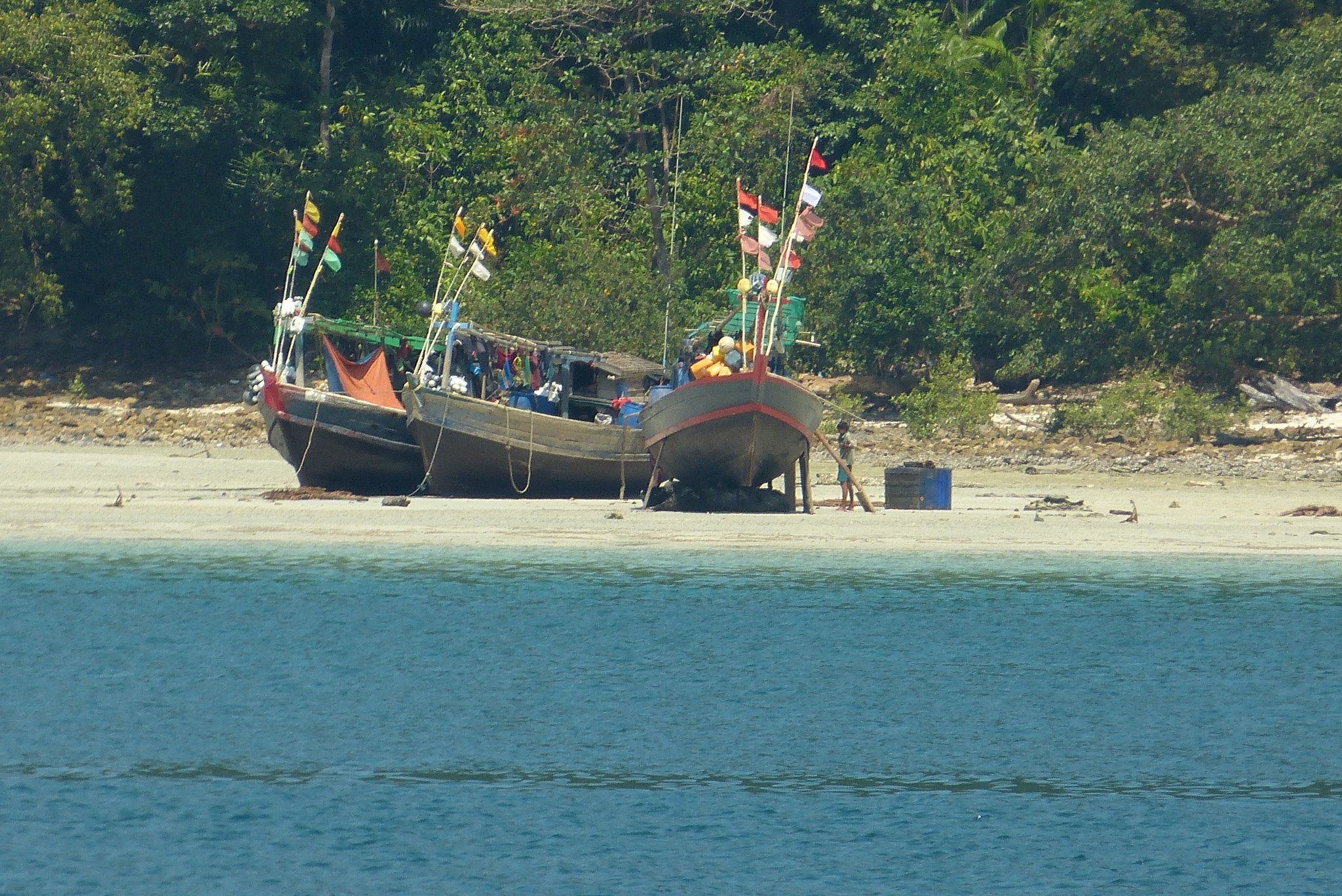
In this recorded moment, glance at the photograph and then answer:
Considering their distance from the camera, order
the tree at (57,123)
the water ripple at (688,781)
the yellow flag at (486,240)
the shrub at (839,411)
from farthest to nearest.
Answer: the shrub at (839,411)
the tree at (57,123)
the yellow flag at (486,240)
the water ripple at (688,781)

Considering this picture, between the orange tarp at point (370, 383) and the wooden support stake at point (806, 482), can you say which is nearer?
the wooden support stake at point (806, 482)

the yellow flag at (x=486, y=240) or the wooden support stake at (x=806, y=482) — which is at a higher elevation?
the yellow flag at (x=486, y=240)

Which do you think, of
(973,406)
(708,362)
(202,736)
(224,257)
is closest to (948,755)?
(202,736)

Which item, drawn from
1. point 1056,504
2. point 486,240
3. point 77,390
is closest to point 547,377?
point 486,240

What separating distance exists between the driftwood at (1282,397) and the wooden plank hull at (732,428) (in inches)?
451

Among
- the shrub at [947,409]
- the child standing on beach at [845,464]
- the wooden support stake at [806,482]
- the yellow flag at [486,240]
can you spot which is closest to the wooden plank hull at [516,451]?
the yellow flag at [486,240]

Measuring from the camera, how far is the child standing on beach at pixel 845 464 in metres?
23.5

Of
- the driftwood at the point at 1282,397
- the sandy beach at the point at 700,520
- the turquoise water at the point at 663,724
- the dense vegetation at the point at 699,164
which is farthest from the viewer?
the dense vegetation at the point at 699,164

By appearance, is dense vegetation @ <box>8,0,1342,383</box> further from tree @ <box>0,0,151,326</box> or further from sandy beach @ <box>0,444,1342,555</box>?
sandy beach @ <box>0,444,1342,555</box>

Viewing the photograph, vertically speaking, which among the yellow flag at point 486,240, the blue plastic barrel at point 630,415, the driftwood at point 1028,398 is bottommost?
the blue plastic barrel at point 630,415

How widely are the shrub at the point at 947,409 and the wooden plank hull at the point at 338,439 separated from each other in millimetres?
9974

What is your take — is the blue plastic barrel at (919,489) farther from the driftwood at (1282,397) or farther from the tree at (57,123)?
the tree at (57,123)

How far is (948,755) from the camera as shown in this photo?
1273 centimetres

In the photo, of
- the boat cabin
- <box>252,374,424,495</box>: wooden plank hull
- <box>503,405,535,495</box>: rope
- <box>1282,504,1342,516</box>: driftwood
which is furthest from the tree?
<box>1282,504,1342,516</box>: driftwood
